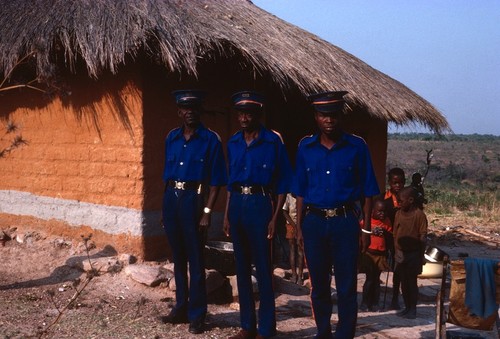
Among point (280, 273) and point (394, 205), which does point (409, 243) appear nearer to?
point (394, 205)

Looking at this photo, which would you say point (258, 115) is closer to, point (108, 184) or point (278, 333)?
point (278, 333)

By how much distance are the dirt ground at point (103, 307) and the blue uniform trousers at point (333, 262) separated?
0.66 metres

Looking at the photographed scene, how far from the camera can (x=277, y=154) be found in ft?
14.2

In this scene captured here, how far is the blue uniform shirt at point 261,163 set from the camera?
4.25 m

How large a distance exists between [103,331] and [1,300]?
4.26 feet

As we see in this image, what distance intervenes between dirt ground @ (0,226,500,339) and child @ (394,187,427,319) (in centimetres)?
24

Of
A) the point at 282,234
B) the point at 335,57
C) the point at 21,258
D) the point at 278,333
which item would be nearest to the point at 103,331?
the point at 278,333

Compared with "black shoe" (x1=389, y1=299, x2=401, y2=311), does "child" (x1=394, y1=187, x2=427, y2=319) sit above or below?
above

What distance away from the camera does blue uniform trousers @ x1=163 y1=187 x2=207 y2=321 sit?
4508mm

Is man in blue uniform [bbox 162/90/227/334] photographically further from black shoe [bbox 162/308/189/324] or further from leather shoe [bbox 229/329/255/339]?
leather shoe [bbox 229/329/255/339]

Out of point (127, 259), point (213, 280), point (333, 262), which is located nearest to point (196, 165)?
point (333, 262)

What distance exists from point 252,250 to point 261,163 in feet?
1.96

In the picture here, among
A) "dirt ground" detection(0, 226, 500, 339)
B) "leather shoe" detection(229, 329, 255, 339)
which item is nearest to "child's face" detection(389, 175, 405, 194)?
"dirt ground" detection(0, 226, 500, 339)

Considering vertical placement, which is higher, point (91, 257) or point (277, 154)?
point (277, 154)
